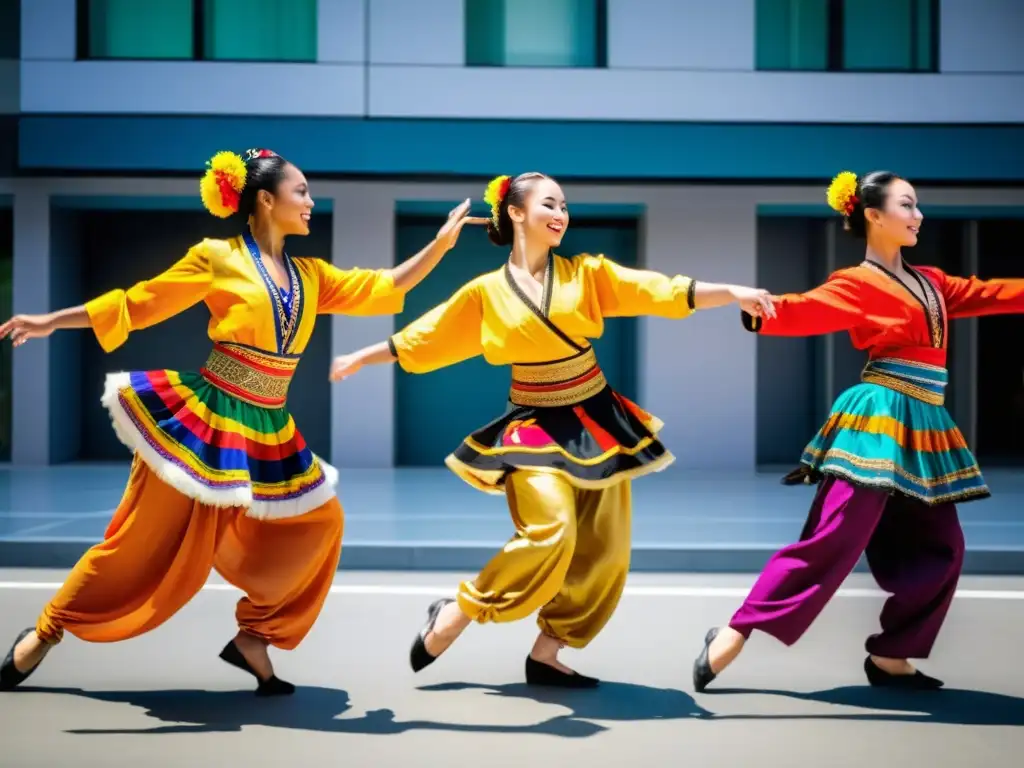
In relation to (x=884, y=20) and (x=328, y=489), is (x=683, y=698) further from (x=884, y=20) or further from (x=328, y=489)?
(x=884, y=20)

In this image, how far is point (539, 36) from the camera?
13469 millimetres

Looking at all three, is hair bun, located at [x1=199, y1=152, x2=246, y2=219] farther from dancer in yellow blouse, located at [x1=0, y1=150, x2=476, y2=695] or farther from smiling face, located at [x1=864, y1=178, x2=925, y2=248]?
smiling face, located at [x1=864, y1=178, x2=925, y2=248]

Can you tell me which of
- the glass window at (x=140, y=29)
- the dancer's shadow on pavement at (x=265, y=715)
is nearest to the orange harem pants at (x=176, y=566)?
the dancer's shadow on pavement at (x=265, y=715)

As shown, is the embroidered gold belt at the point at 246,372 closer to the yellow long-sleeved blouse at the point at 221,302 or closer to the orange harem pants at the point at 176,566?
the yellow long-sleeved blouse at the point at 221,302

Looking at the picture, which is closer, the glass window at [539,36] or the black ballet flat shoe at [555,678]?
the black ballet flat shoe at [555,678]

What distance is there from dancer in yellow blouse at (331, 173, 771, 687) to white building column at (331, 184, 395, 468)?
8.60 metres

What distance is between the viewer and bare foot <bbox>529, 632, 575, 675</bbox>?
15.9ft

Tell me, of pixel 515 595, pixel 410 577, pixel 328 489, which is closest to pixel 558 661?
pixel 515 595

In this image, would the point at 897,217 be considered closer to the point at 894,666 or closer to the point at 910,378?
the point at 910,378

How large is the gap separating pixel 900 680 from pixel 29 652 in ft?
9.87

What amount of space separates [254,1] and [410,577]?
315 inches

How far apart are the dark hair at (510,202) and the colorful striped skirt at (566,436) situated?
0.53 metres

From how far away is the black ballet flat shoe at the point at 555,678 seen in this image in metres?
4.83

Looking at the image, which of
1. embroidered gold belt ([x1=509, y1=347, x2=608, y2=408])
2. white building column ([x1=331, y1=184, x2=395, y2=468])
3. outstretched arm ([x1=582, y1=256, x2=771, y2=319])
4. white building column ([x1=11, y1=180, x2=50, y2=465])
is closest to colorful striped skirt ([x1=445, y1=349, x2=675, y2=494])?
embroidered gold belt ([x1=509, y1=347, x2=608, y2=408])
